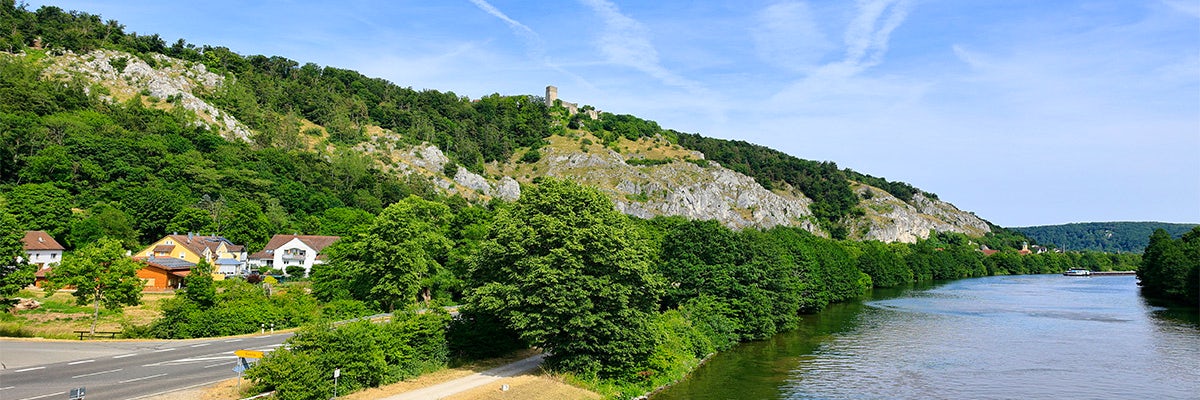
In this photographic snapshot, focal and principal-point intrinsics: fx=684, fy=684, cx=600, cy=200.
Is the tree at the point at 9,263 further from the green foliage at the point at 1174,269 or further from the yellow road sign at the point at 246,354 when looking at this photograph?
the green foliage at the point at 1174,269

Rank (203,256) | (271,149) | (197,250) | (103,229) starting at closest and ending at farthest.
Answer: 1. (203,256)
2. (103,229)
3. (197,250)
4. (271,149)

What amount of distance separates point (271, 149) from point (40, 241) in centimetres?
5474

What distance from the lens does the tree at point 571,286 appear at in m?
29.0

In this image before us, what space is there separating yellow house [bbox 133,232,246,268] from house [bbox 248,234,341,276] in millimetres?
2629

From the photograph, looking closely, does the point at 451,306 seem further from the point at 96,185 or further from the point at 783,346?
the point at 96,185

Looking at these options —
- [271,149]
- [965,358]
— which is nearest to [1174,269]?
[965,358]

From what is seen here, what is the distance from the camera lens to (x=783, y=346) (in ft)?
150

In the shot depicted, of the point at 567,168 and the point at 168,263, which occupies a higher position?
the point at 567,168

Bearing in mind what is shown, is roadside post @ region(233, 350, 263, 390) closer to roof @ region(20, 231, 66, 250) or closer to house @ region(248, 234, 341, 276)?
roof @ region(20, 231, 66, 250)

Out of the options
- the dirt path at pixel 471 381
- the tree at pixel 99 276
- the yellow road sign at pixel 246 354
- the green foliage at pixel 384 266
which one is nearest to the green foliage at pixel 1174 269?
the dirt path at pixel 471 381

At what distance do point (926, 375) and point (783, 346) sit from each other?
1081 cm

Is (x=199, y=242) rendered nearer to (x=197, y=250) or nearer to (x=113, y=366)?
(x=197, y=250)

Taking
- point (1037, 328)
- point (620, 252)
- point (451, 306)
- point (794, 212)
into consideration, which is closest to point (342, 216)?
point (451, 306)

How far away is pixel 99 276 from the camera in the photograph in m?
43.3
